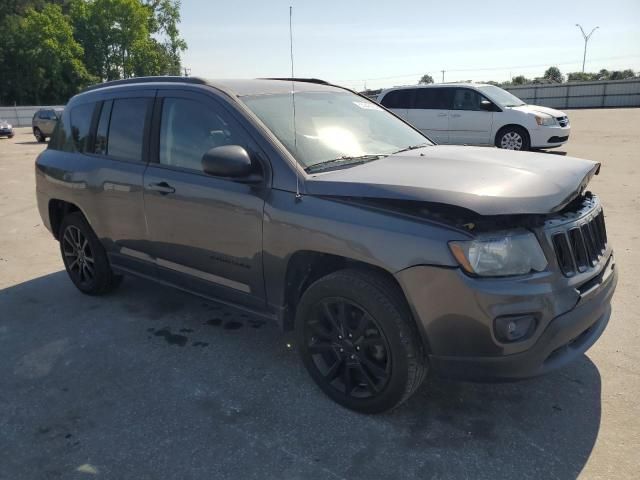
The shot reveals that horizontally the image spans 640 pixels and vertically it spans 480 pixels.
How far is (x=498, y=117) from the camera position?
12797 mm

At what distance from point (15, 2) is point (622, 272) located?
70909mm

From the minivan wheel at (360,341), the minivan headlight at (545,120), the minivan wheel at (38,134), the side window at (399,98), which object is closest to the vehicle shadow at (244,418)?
the minivan wheel at (360,341)

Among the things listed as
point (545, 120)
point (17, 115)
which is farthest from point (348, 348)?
point (17, 115)

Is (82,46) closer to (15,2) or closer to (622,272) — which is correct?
(15,2)

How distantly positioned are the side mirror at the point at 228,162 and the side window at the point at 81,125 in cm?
207

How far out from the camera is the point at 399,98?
45.4 ft

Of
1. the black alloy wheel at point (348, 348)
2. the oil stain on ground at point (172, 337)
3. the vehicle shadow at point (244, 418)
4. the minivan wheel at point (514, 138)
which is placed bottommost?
the vehicle shadow at point (244, 418)

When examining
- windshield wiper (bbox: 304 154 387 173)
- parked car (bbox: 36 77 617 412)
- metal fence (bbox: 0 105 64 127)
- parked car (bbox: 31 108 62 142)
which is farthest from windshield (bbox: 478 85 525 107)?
metal fence (bbox: 0 105 64 127)

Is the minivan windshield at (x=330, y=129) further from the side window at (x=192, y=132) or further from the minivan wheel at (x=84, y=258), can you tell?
the minivan wheel at (x=84, y=258)

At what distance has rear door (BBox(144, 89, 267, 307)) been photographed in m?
3.18

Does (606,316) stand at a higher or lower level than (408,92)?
lower

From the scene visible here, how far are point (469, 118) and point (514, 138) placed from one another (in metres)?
1.19

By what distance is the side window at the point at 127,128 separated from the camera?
3.91 meters

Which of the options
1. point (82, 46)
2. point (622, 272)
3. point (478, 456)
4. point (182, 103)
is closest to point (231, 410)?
point (478, 456)
